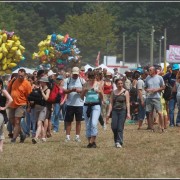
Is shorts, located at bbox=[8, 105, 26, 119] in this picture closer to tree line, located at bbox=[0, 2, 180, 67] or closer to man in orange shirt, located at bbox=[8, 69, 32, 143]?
man in orange shirt, located at bbox=[8, 69, 32, 143]

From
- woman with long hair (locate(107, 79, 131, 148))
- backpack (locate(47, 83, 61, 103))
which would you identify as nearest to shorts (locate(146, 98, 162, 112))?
backpack (locate(47, 83, 61, 103))

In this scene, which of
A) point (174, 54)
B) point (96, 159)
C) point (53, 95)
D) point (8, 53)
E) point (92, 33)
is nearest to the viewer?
point (96, 159)

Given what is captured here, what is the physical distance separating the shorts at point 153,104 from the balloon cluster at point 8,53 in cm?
1212

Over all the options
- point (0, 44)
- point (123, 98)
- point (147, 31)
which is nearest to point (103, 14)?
point (147, 31)

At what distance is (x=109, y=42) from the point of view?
105750mm

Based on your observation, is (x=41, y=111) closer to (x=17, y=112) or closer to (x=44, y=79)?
(x=17, y=112)

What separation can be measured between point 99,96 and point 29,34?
300 feet

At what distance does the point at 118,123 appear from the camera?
53.3 ft

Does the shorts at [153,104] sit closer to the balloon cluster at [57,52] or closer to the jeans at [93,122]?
the jeans at [93,122]

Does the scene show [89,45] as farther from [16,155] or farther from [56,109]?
[16,155]

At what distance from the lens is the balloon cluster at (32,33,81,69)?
4772 centimetres

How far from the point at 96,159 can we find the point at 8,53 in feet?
60.7

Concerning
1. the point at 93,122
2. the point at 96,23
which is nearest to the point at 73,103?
the point at 93,122

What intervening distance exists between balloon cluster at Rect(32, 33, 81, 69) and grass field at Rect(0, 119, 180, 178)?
95.7ft
